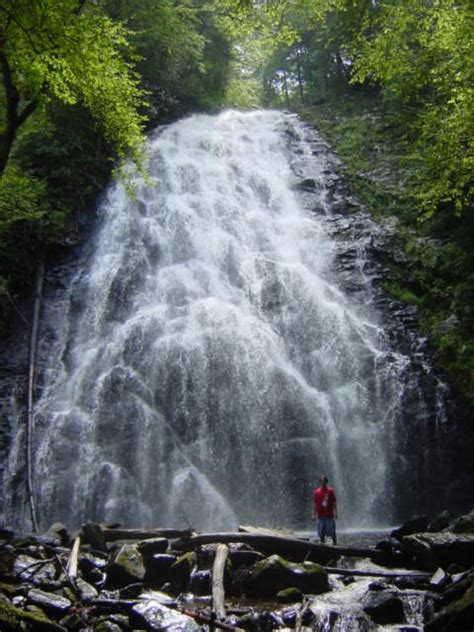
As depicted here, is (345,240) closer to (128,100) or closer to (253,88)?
(128,100)

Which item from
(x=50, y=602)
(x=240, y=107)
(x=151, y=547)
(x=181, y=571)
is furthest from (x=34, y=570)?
(x=240, y=107)

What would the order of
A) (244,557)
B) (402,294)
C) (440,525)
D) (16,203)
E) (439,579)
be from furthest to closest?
(402,294), (16,203), (440,525), (244,557), (439,579)

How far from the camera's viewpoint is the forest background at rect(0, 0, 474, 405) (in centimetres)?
984

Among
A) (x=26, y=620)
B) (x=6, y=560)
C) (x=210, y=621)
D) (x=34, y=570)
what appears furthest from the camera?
(x=6, y=560)

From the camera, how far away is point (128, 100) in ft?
41.7

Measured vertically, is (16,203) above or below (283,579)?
above

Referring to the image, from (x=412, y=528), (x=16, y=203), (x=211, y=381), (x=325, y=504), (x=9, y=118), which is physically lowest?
(x=412, y=528)

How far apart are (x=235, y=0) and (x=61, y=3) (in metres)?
2.97

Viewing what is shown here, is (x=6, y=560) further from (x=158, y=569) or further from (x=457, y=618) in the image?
(x=457, y=618)

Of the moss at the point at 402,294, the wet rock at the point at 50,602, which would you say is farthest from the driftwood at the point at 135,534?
the moss at the point at 402,294

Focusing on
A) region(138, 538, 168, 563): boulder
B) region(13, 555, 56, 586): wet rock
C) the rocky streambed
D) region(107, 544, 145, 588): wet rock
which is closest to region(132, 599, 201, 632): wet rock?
the rocky streambed

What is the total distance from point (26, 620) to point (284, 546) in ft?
13.8

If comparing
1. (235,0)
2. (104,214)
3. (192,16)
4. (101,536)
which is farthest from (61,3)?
(192,16)

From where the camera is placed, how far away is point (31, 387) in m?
14.6
